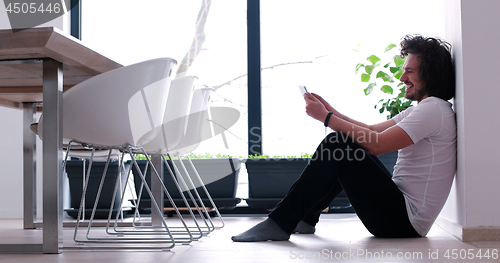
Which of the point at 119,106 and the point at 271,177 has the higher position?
the point at 119,106

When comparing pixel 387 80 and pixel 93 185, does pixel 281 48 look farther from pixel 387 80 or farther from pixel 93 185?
pixel 93 185

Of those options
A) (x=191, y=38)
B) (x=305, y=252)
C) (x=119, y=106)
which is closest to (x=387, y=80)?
(x=191, y=38)

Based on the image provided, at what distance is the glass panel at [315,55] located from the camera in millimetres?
3539

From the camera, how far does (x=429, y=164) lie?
1.84 m

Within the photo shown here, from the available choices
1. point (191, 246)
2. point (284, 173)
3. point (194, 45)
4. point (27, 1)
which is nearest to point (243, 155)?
point (284, 173)

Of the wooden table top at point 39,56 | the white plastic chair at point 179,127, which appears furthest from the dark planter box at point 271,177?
the wooden table top at point 39,56

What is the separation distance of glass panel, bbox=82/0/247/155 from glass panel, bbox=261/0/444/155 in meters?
0.22

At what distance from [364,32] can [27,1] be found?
278 centimetres

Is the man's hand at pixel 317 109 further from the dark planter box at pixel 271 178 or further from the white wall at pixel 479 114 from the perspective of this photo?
the dark planter box at pixel 271 178

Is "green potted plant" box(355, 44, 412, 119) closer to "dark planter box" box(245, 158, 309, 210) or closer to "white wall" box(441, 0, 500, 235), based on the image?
"dark planter box" box(245, 158, 309, 210)

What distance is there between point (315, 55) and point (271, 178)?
1.11 metres

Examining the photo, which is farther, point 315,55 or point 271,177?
point 315,55

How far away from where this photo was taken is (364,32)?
11.8 ft

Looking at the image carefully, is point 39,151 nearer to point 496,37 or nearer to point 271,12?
point 271,12
